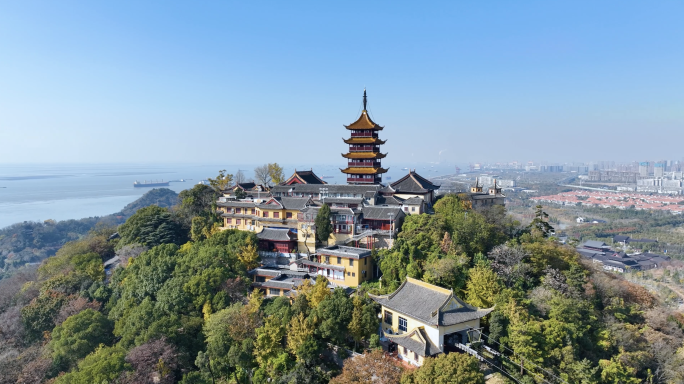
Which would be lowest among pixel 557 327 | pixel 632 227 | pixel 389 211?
pixel 632 227

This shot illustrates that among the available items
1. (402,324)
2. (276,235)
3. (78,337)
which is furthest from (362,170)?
(78,337)

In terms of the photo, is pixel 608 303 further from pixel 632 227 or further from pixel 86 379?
pixel 632 227

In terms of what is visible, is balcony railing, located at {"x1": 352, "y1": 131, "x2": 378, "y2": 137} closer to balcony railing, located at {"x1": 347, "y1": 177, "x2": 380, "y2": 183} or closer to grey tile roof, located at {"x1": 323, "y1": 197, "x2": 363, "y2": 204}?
balcony railing, located at {"x1": 347, "y1": 177, "x2": 380, "y2": 183}

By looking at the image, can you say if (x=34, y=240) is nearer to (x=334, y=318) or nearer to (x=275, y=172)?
(x=275, y=172)

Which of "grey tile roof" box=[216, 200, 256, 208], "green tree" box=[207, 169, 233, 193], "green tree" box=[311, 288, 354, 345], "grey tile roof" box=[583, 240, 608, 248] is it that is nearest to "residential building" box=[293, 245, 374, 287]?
"green tree" box=[311, 288, 354, 345]

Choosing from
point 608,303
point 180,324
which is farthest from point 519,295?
point 180,324

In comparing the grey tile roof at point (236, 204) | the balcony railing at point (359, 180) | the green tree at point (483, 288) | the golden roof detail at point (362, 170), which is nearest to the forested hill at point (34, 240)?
the grey tile roof at point (236, 204)
